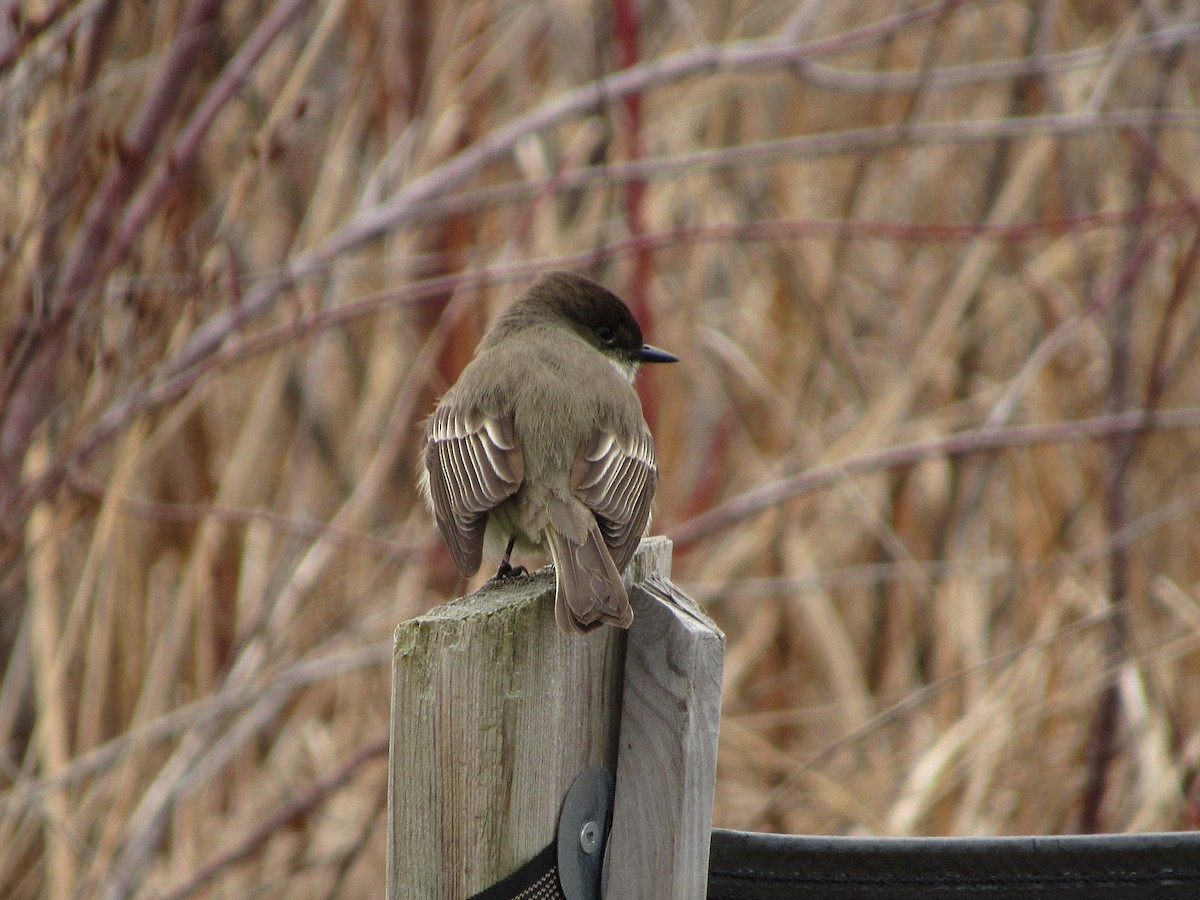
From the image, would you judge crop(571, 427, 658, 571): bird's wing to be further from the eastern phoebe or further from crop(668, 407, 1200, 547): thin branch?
crop(668, 407, 1200, 547): thin branch

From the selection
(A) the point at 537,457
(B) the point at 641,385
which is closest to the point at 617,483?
(A) the point at 537,457

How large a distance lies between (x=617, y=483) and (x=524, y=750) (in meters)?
1.23

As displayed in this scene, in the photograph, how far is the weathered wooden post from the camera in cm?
186

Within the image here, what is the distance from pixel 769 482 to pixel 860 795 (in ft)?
3.79

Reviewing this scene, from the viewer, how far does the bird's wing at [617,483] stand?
287 centimetres

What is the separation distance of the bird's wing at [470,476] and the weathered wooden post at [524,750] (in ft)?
3.41

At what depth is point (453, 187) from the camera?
190 inches

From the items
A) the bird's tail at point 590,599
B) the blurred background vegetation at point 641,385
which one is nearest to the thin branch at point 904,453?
the blurred background vegetation at point 641,385

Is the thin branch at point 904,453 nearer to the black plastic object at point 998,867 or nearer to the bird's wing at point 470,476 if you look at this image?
the bird's wing at point 470,476

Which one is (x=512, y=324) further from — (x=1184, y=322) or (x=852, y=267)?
(x=1184, y=322)

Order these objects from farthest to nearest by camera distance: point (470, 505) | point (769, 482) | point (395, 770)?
point (769, 482) < point (470, 505) < point (395, 770)

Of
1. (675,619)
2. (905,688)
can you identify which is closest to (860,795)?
(905,688)

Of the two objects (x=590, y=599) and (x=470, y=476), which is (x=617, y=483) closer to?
(x=470, y=476)

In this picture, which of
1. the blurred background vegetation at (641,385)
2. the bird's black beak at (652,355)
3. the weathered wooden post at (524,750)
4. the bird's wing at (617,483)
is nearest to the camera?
the weathered wooden post at (524,750)
